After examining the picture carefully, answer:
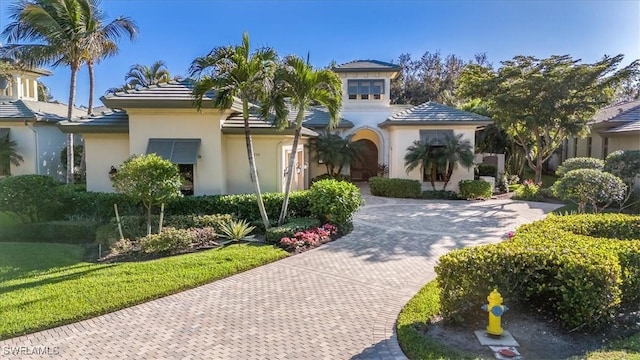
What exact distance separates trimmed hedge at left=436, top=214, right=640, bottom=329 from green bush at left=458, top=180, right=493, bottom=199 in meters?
16.1

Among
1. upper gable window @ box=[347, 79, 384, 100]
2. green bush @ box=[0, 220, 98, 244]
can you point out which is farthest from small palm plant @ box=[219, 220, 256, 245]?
upper gable window @ box=[347, 79, 384, 100]

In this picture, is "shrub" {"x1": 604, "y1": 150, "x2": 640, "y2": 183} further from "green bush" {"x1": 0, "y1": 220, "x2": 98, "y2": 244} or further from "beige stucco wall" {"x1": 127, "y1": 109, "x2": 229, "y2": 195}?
"green bush" {"x1": 0, "y1": 220, "x2": 98, "y2": 244}

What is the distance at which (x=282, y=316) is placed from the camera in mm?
7305

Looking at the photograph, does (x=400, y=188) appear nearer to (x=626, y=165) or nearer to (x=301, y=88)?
(x=626, y=165)

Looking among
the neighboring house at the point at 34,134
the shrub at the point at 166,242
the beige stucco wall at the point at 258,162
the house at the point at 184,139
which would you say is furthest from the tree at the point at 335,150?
the neighboring house at the point at 34,134

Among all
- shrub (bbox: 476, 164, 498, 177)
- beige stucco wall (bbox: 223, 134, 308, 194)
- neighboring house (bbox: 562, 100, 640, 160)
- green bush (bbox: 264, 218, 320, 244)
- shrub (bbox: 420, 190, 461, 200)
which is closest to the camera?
green bush (bbox: 264, 218, 320, 244)

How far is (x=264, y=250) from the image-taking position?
11.6 meters

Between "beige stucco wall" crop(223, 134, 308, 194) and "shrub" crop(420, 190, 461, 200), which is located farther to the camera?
"shrub" crop(420, 190, 461, 200)

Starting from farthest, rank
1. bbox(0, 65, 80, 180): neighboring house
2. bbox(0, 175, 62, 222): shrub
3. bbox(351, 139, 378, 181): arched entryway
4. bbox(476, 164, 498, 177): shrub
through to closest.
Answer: bbox(351, 139, 378, 181): arched entryway → bbox(476, 164, 498, 177): shrub → bbox(0, 65, 80, 180): neighboring house → bbox(0, 175, 62, 222): shrub

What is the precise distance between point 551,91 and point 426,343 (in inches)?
848

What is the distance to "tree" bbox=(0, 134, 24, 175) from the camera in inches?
957

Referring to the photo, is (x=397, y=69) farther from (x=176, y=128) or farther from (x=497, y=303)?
(x=497, y=303)

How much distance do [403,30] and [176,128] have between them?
11.6m

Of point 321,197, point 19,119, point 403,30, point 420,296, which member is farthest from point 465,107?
point 19,119
